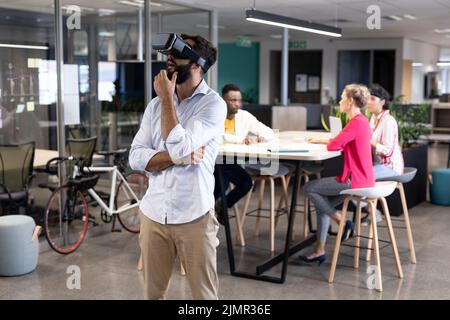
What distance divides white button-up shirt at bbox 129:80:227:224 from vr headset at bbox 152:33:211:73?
14 cm

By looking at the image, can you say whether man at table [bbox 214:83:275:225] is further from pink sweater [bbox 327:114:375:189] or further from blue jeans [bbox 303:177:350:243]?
pink sweater [bbox 327:114:375:189]

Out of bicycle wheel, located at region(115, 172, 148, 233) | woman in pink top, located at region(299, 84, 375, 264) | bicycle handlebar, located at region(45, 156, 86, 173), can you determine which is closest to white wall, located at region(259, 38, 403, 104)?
bicycle wheel, located at region(115, 172, 148, 233)

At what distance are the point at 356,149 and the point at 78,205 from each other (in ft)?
8.29

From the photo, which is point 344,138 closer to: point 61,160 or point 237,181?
point 237,181

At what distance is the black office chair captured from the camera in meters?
5.16

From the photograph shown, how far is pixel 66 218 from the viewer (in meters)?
5.25

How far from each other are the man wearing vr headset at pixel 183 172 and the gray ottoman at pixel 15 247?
7.29 feet

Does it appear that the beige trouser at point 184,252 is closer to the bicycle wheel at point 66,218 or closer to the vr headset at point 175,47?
the vr headset at point 175,47

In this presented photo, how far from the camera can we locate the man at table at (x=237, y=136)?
4957mm
